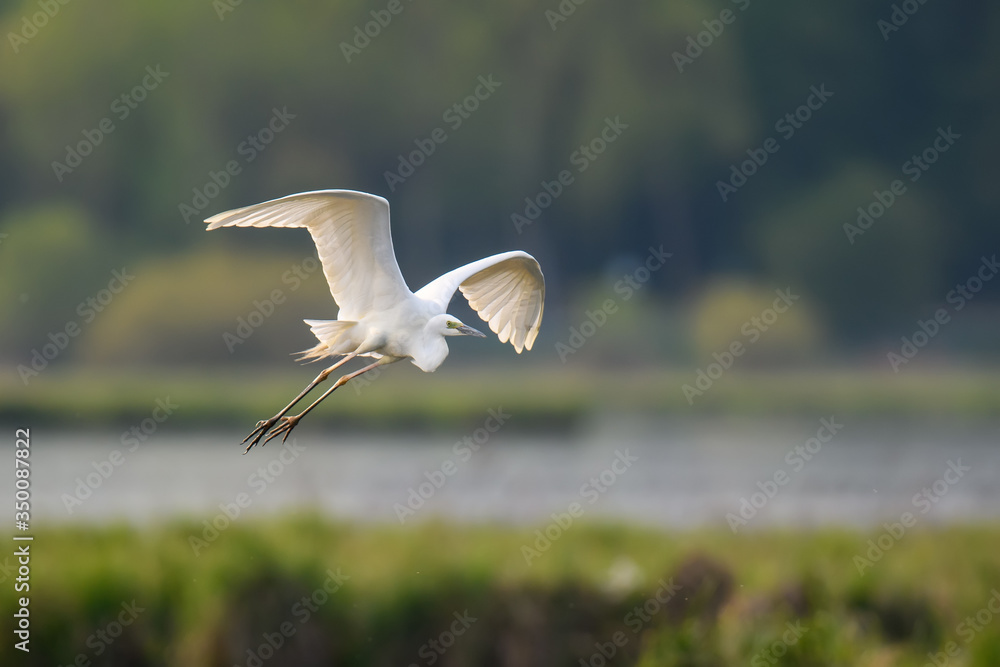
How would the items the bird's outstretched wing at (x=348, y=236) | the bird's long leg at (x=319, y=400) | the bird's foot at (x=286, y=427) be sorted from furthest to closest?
the bird's foot at (x=286, y=427) → the bird's long leg at (x=319, y=400) → the bird's outstretched wing at (x=348, y=236)

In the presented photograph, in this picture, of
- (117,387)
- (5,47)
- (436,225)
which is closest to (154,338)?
(117,387)

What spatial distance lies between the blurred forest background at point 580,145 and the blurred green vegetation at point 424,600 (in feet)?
57.9

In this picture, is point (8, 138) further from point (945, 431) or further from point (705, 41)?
point (945, 431)

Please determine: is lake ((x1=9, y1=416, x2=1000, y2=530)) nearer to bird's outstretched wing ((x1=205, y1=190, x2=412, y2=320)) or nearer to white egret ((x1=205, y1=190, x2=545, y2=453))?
white egret ((x1=205, y1=190, x2=545, y2=453))

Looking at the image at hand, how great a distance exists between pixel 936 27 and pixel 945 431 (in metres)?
14.3

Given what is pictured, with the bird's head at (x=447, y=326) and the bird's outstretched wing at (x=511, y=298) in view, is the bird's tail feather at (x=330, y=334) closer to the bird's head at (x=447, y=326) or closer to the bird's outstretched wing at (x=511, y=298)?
the bird's head at (x=447, y=326)

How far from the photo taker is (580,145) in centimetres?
3178

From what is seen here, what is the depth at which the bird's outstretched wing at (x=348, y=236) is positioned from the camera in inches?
211

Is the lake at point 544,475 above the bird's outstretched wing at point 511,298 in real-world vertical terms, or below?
below

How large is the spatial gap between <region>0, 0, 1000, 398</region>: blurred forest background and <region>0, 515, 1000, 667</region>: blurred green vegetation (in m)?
17.7

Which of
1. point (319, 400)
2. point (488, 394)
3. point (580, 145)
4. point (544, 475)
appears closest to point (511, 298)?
point (319, 400)

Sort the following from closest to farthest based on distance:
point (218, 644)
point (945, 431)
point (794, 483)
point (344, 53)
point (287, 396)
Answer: point (218, 644) → point (794, 483) → point (287, 396) → point (945, 431) → point (344, 53)

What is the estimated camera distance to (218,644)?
8.00m

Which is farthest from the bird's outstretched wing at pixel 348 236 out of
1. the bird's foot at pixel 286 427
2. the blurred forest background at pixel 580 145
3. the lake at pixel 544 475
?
the blurred forest background at pixel 580 145
